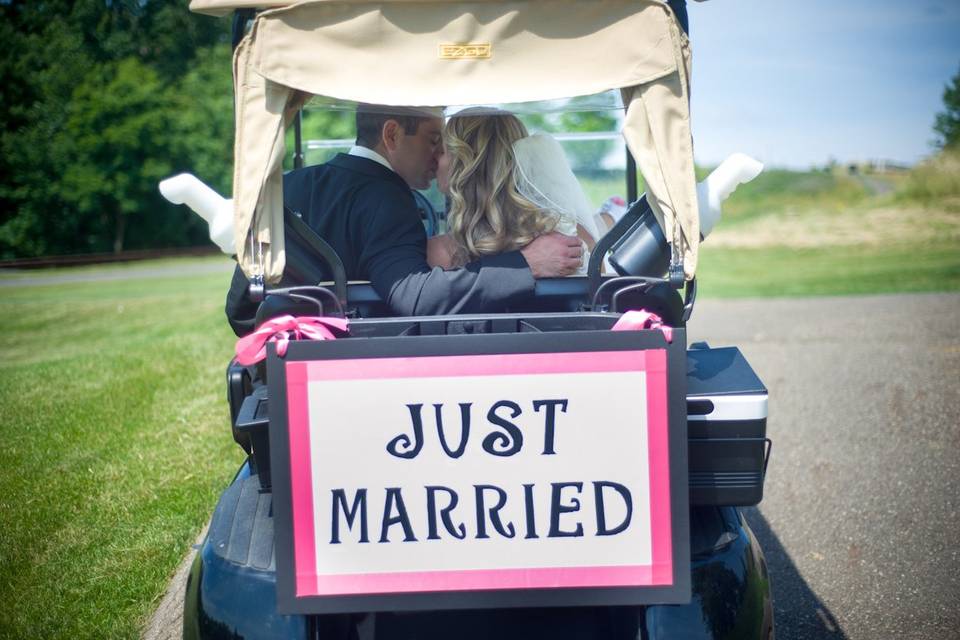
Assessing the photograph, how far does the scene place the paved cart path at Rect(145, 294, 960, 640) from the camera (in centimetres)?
323

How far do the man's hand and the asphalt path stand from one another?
167 cm

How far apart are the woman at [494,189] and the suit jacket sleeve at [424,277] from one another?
0.11 meters

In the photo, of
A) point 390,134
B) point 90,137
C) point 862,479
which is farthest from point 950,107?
point 390,134

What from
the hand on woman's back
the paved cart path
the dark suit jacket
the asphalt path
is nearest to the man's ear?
the dark suit jacket

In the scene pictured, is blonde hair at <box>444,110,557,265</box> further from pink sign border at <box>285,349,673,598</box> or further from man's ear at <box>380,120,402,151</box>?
pink sign border at <box>285,349,673,598</box>

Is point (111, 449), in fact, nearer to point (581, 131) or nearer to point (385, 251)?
point (385, 251)

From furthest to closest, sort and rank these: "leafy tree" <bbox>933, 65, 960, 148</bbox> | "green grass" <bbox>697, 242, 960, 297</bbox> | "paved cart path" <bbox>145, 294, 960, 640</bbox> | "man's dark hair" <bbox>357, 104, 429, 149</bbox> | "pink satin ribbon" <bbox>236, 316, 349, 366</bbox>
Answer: "leafy tree" <bbox>933, 65, 960, 148</bbox>, "green grass" <bbox>697, 242, 960, 297</bbox>, "paved cart path" <bbox>145, 294, 960, 640</bbox>, "man's dark hair" <bbox>357, 104, 429, 149</bbox>, "pink satin ribbon" <bbox>236, 316, 349, 366</bbox>

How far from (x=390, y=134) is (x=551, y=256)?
82cm

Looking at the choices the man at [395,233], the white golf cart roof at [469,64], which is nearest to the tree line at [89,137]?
the man at [395,233]

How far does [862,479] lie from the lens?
15.0ft

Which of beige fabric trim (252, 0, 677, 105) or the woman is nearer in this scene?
beige fabric trim (252, 0, 677, 105)

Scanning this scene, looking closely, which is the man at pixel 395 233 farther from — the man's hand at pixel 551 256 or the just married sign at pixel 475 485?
the just married sign at pixel 475 485

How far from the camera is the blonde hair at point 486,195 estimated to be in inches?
101

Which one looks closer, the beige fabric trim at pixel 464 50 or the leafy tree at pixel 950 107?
the beige fabric trim at pixel 464 50
